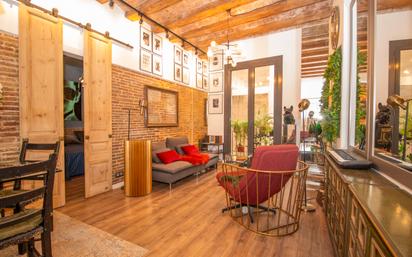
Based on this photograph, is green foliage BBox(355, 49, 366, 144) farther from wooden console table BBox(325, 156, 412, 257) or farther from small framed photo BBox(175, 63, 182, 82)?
small framed photo BBox(175, 63, 182, 82)

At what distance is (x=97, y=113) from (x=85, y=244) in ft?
7.00

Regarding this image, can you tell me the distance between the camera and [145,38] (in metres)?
4.59

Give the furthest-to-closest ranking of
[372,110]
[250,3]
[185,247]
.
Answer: [250,3]
[185,247]
[372,110]

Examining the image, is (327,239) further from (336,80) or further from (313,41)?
(313,41)

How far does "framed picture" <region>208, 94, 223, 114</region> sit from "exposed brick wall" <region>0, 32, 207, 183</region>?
233 millimetres

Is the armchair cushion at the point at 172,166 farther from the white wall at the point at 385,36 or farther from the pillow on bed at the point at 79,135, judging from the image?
the white wall at the point at 385,36

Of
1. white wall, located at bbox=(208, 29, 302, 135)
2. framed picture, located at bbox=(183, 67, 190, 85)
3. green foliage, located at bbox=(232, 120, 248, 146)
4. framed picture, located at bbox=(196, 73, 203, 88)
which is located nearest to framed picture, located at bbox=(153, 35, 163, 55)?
framed picture, located at bbox=(183, 67, 190, 85)

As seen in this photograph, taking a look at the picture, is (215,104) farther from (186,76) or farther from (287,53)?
(287,53)

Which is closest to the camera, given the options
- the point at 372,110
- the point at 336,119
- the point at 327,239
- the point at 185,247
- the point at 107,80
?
the point at 372,110

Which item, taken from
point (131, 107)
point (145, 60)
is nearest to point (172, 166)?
point (131, 107)

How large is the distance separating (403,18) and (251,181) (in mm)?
1848

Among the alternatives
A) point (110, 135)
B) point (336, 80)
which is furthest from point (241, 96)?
point (110, 135)

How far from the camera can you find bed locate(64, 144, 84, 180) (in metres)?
4.38

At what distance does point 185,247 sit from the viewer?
2.08 m
